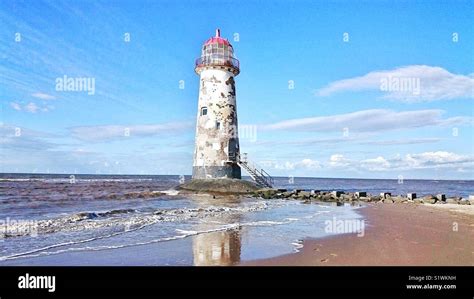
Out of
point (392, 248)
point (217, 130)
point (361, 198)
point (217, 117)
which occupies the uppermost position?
point (217, 117)

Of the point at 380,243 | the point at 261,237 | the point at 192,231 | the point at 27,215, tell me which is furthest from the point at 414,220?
the point at 27,215

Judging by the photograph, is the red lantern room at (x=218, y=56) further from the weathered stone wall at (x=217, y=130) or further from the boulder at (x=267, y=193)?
the boulder at (x=267, y=193)

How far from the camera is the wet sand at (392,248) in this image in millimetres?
7229

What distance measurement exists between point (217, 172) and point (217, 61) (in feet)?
29.1

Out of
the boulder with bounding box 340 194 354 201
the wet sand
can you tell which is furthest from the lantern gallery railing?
the wet sand

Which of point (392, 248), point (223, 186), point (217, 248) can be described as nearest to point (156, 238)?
point (217, 248)

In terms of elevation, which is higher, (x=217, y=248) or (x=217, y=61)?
(x=217, y=61)

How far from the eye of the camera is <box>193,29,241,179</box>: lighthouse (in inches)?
1126

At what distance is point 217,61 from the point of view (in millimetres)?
28734

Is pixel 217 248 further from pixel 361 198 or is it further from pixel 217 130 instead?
pixel 217 130

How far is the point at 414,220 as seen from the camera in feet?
47.5

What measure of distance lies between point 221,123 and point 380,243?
20.7m

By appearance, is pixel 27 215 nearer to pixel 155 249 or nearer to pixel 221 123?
pixel 155 249
